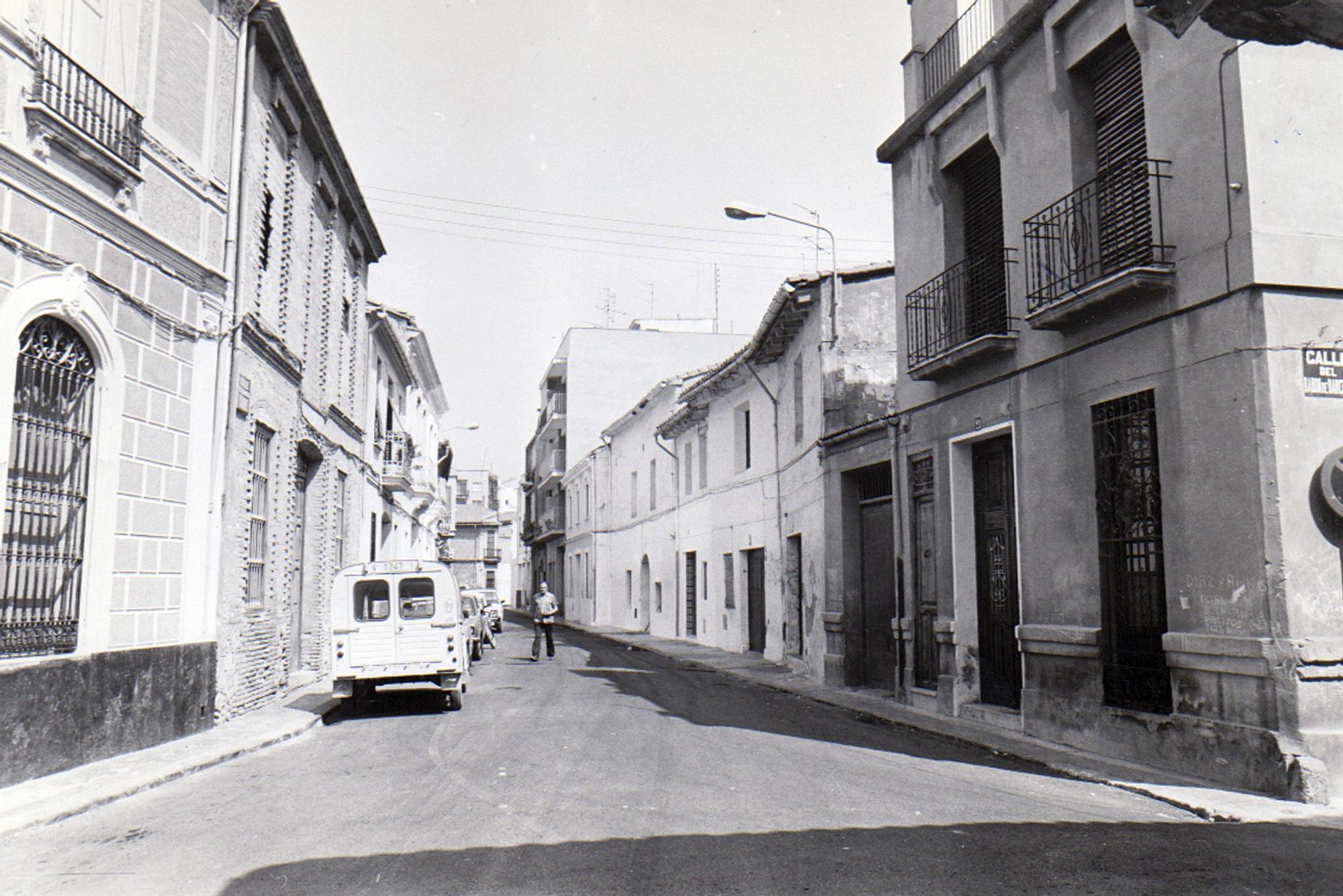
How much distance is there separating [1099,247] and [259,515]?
1056 centimetres

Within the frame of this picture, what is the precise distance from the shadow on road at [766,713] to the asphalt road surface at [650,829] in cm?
13

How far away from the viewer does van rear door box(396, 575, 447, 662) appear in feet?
45.2

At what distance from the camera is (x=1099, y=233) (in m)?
9.98

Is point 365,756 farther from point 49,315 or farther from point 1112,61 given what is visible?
point 1112,61

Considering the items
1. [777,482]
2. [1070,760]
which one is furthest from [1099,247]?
[777,482]

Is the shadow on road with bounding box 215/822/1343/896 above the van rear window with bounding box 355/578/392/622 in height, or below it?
below

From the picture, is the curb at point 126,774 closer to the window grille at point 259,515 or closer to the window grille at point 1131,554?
the window grille at point 259,515

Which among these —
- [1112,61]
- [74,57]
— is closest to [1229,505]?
[1112,61]

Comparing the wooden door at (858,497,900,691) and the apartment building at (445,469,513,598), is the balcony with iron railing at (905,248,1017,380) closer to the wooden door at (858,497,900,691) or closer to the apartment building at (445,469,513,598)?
the wooden door at (858,497,900,691)

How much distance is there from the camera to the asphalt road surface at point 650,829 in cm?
548

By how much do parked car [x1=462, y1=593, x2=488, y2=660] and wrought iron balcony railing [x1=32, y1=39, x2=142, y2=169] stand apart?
12896mm

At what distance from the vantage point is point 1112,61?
401 inches

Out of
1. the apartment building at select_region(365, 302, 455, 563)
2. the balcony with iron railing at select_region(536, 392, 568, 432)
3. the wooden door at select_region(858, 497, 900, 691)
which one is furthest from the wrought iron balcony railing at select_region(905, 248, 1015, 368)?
the balcony with iron railing at select_region(536, 392, 568, 432)

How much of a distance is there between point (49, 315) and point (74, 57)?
2215 mm
